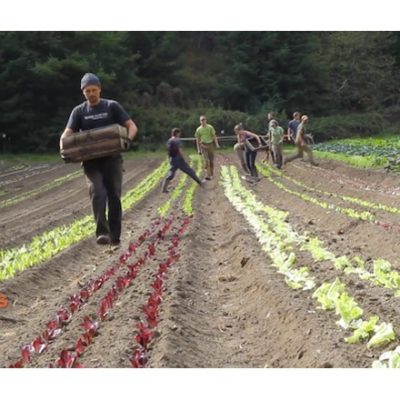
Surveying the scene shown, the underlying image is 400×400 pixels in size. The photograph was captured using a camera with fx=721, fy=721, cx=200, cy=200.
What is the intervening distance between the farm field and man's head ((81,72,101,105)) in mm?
1432

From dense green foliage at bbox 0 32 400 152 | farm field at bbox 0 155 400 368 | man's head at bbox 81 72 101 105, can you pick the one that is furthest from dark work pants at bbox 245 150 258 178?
man's head at bbox 81 72 101 105

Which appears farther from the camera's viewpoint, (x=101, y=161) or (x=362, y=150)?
(x=362, y=150)

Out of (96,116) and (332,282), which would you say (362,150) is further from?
(96,116)

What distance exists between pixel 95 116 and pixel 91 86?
0.29 m

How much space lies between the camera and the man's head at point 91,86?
16.1ft

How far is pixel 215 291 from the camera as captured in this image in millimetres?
6172

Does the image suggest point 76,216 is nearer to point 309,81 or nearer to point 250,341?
point 309,81

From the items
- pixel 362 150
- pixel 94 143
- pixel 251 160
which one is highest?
pixel 94 143

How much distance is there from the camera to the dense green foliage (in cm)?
630

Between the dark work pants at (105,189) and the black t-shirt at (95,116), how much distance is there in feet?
0.91

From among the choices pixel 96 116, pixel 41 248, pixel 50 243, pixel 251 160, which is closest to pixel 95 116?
pixel 96 116

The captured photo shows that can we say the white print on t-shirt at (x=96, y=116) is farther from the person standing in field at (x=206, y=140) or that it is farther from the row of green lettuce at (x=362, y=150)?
the row of green lettuce at (x=362, y=150)

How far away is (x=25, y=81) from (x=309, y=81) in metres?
4.99

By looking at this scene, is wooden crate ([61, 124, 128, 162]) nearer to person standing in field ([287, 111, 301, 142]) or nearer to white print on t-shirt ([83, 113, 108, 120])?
white print on t-shirt ([83, 113, 108, 120])
